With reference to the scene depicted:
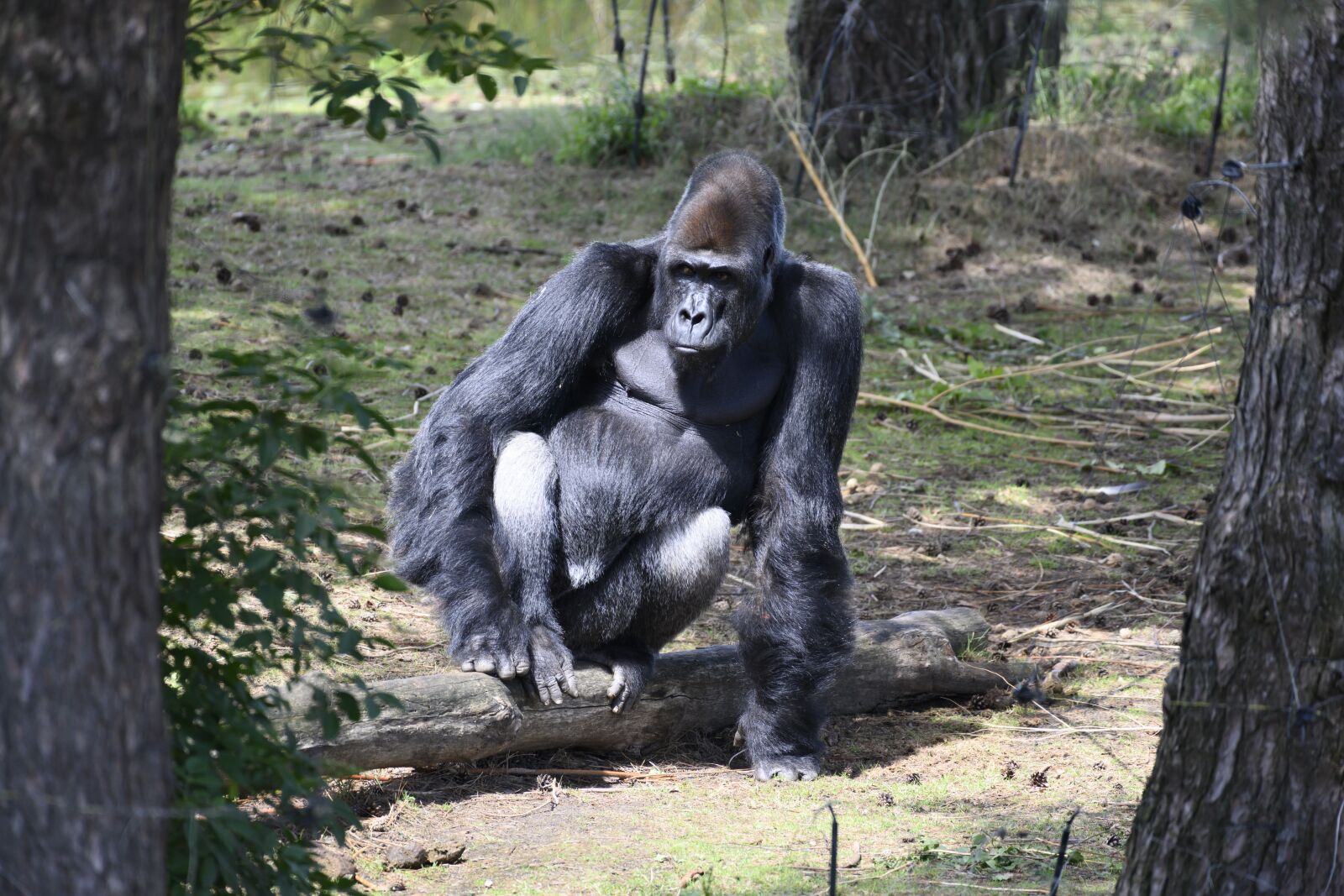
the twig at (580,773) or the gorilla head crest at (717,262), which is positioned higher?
the gorilla head crest at (717,262)

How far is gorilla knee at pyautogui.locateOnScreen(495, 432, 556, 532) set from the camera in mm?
3721

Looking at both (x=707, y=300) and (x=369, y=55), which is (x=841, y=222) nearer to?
(x=707, y=300)

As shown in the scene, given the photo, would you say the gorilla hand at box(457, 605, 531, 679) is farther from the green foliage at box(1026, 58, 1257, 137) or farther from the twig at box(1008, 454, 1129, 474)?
the green foliage at box(1026, 58, 1257, 137)

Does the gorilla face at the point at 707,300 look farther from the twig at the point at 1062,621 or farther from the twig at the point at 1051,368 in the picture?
the twig at the point at 1051,368

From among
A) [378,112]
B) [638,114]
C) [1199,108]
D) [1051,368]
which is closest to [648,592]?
[378,112]

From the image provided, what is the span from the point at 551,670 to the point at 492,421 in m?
0.73

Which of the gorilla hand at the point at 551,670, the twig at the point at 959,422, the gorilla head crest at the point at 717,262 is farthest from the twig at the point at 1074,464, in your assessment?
the gorilla hand at the point at 551,670

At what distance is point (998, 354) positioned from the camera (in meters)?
7.43

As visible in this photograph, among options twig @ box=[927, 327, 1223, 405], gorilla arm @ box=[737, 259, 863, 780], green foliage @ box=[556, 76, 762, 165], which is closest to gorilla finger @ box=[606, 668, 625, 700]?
gorilla arm @ box=[737, 259, 863, 780]

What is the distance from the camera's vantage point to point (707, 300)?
12.2 feet

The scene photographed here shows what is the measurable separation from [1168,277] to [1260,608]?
273 inches

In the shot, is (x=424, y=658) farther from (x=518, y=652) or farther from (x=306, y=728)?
(x=306, y=728)

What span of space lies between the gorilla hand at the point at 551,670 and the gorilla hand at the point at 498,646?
0.12 ft

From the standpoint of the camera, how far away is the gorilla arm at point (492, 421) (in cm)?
367
